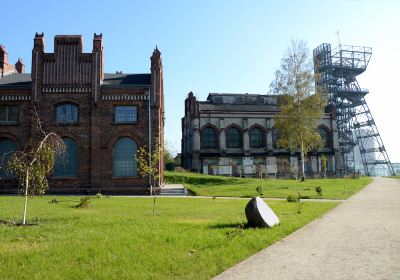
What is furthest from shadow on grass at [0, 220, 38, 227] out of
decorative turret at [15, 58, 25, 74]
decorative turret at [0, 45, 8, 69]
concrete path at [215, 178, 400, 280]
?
decorative turret at [15, 58, 25, 74]

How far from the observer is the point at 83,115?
98.1 feet

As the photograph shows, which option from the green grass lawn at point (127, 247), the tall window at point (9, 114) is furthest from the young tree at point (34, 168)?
the tall window at point (9, 114)

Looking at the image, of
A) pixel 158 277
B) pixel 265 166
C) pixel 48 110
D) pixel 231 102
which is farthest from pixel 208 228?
pixel 231 102

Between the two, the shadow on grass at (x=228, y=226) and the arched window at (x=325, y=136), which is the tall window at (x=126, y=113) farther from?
the arched window at (x=325, y=136)

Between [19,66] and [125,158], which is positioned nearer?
[125,158]

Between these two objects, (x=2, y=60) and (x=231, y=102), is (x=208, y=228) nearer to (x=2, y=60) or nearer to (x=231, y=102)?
(x=2, y=60)

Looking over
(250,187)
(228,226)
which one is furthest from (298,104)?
(228,226)

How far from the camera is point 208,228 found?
11312 millimetres

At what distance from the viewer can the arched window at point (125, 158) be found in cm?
2986

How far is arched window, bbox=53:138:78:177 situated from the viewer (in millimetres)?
29578

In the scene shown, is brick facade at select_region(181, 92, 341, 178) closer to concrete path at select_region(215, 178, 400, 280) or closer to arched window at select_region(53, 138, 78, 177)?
arched window at select_region(53, 138, 78, 177)

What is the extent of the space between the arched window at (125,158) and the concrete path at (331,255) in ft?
63.4

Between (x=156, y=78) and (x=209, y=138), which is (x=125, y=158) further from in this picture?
(x=209, y=138)

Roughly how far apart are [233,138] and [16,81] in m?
31.0
